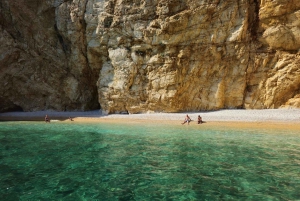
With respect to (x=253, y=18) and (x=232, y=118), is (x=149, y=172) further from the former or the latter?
(x=253, y=18)

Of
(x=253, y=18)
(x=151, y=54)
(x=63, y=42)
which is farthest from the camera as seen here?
(x=63, y=42)

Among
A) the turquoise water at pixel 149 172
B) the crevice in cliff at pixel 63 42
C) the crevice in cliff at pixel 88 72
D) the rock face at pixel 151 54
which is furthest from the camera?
the crevice in cliff at pixel 63 42

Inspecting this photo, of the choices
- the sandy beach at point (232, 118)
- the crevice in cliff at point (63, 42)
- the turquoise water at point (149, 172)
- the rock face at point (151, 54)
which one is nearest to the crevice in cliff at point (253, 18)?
the rock face at point (151, 54)

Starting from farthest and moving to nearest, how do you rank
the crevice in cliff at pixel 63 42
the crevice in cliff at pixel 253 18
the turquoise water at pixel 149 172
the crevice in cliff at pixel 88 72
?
the crevice in cliff at pixel 63 42 → the crevice in cliff at pixel 88 72 → the crevice in cliff at pixel 253 18 → the turquoise water at pixel 149 172

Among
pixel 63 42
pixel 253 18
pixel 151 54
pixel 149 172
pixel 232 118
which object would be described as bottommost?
pixel 149 172

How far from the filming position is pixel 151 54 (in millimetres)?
26531

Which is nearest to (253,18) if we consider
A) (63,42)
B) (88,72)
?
(88,72)

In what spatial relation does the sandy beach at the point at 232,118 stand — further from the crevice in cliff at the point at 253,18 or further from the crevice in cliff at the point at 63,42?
the crevice in cliff at the point at 63,42

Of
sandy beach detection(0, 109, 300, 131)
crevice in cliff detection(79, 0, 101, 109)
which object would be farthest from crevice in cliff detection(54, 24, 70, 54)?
sandy beach detection(0, 109, 300, 131)

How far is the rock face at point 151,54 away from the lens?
23.5 metres

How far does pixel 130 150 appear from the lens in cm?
1008

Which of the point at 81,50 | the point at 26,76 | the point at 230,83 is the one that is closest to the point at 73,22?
the point at 81,50

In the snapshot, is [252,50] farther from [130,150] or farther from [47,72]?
[47,72]

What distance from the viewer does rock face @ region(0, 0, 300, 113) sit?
23.5m
